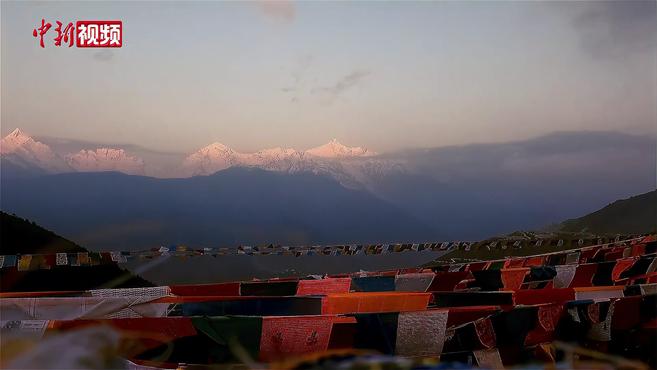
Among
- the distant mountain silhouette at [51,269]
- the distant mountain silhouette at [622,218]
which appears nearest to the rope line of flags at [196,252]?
the distant mountain silhouette at [51,269]

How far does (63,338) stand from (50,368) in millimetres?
82

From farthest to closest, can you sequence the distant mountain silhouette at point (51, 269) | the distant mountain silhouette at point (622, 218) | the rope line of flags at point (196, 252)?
the distant mountain silhouette at point (622, 218) → the distant mountain silhouette at point (51, 269) → the rope line of flags at point (196, 252)

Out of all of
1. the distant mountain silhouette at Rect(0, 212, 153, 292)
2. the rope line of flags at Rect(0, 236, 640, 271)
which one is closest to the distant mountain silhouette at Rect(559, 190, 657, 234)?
the rope line of flags at Rect(0, 236, 640, 271)

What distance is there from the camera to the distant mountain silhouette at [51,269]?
14.4 m

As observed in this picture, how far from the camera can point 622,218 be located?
125ft

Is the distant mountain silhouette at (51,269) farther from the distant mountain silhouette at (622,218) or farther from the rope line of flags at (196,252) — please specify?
the distant mountain silhouette at (622,218)

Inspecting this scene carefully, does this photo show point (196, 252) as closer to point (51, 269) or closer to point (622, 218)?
point (51, 269)

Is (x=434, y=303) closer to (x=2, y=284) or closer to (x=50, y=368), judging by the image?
(x=50, y=368)

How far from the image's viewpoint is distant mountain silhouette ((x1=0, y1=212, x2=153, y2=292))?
14.4 metres

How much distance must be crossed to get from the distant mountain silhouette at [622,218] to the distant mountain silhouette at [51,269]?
96.0ft

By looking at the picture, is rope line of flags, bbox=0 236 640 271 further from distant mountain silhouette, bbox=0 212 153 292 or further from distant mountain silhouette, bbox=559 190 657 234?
distant mountain silhouette, bbox=559 190 657 234

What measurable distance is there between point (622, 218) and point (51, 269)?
3464 centimetres

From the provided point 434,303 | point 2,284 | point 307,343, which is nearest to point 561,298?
point 434,303

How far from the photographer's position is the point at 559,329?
15.4 ft
